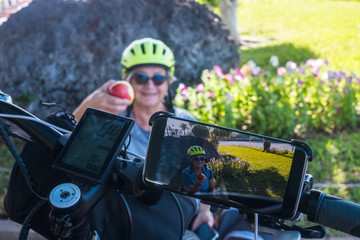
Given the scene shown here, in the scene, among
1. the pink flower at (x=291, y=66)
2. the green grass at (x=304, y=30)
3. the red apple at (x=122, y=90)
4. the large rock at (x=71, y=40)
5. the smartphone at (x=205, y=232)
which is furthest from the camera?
the green grass at (x=304, y=30)

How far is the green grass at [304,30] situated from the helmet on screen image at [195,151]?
871cm

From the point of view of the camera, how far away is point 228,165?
104 centimetres

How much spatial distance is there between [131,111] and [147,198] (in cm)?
172

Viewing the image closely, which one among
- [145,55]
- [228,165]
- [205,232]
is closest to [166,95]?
[145,55]

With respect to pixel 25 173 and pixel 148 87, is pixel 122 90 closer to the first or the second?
pixel 148 87

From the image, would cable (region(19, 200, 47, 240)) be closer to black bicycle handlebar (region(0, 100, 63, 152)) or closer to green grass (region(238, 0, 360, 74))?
black bicycle handlebar (region(0, 100, 63, 152))

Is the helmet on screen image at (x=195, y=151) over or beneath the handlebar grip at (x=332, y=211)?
over

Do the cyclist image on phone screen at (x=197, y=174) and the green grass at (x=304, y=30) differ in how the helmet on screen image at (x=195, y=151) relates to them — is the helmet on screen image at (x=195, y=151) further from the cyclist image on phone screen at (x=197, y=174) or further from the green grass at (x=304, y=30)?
the green grass at (x=304, y=30)

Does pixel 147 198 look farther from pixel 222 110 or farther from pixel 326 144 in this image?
pixel 326 144

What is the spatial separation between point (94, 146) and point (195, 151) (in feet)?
1.00

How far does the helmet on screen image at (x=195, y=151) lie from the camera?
1.06m

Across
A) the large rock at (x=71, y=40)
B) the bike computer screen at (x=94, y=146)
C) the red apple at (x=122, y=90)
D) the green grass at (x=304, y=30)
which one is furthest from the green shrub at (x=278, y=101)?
the bike computer screen at (x=94, y=146)

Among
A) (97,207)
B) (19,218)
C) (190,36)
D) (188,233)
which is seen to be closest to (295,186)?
(97,207)

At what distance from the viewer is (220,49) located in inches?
262
